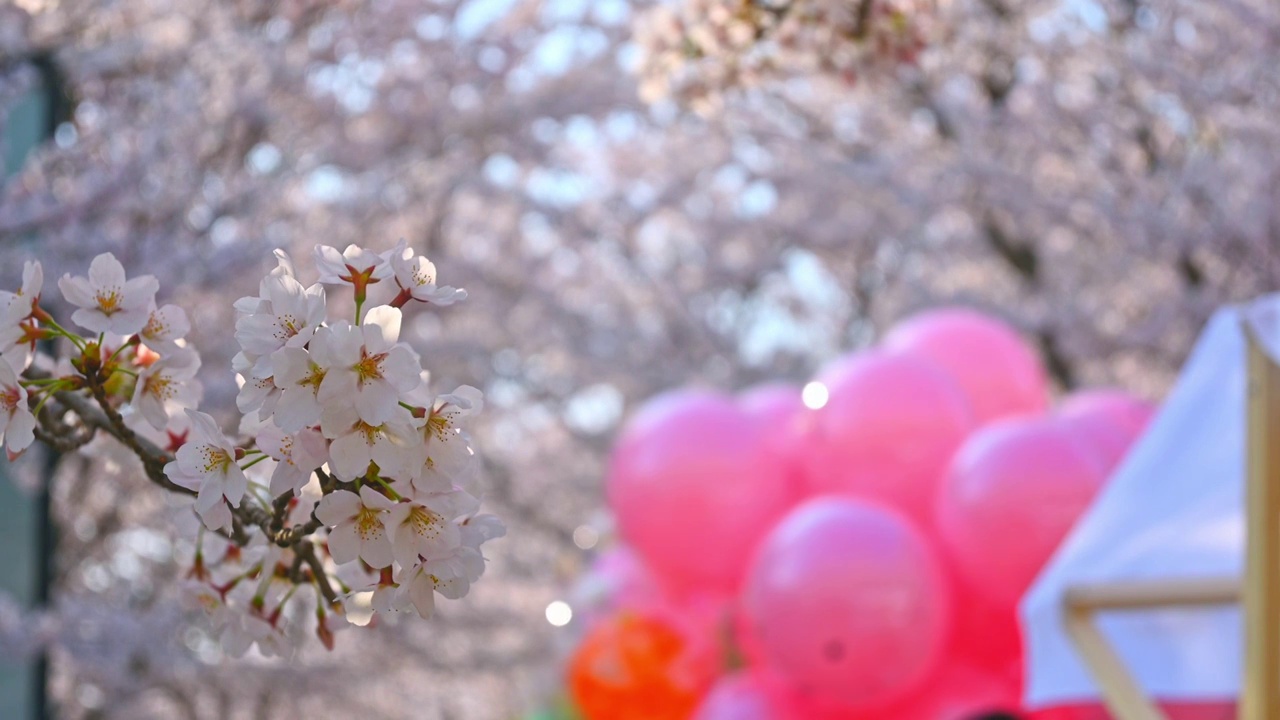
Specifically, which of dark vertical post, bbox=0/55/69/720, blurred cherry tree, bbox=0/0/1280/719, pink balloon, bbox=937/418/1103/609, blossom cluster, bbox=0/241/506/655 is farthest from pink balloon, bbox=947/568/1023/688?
blossom cluster, bbox=0/241/506/655

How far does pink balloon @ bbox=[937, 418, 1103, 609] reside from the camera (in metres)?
3.50

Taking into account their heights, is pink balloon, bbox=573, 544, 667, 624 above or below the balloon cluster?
below

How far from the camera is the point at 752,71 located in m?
2.09

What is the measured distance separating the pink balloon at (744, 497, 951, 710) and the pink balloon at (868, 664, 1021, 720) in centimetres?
9

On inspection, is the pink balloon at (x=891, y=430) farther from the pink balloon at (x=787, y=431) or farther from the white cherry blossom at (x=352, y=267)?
the white cherry blossom at (x=352, y=267)

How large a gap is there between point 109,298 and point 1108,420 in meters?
3.33

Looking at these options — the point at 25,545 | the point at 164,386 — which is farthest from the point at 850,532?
the point at 164,386

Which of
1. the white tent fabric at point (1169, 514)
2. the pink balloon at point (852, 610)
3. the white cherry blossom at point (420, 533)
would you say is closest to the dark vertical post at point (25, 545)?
the pink balloon at point (852, 610)

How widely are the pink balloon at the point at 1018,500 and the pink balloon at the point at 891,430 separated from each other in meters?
0.26

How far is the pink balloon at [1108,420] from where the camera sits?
3.73 metres

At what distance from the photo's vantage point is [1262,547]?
1930 mm

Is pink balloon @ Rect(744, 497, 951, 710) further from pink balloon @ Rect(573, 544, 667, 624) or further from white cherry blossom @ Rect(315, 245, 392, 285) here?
white cherry blossom @ Rect(315, 245, 392, 285)

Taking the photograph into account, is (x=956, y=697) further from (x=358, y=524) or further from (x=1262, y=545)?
(x=358, y=524)

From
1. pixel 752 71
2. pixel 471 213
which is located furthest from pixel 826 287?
pixel 752 71
